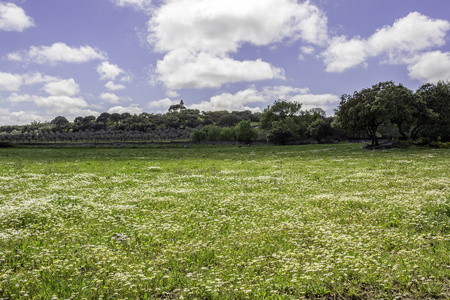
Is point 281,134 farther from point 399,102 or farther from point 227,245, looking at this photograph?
point 227,245

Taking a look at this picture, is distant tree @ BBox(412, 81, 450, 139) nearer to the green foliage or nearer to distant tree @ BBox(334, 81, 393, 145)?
distant tree @ BBox(334, 81, 393, 145)

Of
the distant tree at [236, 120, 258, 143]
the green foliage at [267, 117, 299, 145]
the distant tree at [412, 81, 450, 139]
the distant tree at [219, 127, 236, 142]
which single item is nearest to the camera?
the distant tree at [412, 81, 450, 139]

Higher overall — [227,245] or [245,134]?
[245,134]

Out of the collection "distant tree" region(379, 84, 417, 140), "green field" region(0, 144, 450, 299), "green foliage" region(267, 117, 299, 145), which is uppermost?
"distant tree" region(379, 84, 417, 140)

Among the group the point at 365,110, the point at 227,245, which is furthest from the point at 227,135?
the point at 227,245

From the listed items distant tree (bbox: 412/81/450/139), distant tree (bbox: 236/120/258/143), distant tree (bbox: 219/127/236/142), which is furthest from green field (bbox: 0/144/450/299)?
distant tree (bbox: 219/127/236/142)

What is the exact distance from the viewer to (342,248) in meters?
7.46

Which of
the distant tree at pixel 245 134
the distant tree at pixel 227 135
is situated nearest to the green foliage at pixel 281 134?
the distant tree at pixel 245 134

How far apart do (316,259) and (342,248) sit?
3.77 ft

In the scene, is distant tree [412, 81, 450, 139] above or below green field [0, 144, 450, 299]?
above

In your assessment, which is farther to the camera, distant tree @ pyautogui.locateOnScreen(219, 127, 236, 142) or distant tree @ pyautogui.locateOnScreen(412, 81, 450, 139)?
distant tree @ pyautogui.locateOnScreen(219, 127, 236, 142)

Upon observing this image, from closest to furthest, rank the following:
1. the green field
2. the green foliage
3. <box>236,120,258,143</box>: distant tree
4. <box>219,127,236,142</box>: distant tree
A: the green field < the green foliage < <box>236,120,258,143</box>: distant tree < <box>219,127,236,142</box>: distant tree

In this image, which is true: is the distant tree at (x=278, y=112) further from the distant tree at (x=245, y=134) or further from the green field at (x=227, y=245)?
the green field at (x=227, y=245)

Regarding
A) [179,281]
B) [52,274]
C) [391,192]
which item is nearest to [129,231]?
[52,274]
